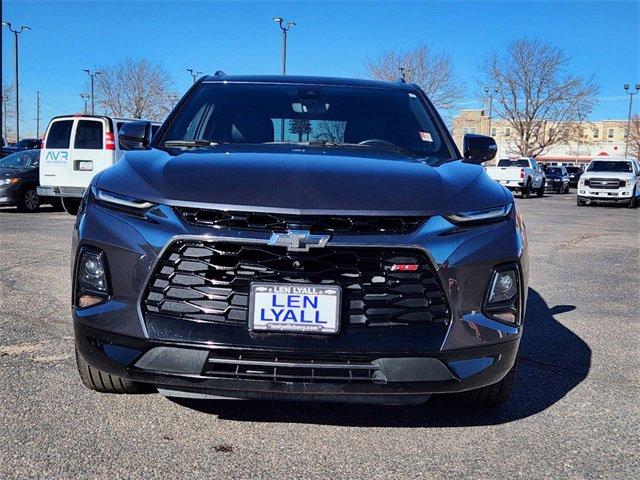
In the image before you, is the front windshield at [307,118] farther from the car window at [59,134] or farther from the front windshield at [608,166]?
the front windshield at [608,166]

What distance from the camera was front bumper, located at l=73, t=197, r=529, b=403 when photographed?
2525 millimetres

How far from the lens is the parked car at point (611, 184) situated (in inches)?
951

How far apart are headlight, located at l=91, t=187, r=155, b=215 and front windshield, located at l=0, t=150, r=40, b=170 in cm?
1343

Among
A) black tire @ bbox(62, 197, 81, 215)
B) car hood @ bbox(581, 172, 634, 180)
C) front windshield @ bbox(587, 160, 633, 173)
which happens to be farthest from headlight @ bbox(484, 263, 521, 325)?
front windshield @ bbox(587, 160, 633, 173)

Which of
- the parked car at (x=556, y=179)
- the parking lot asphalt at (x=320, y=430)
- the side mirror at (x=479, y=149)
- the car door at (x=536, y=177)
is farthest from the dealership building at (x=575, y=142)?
the parking lot asphalt at (x=320, y=430)

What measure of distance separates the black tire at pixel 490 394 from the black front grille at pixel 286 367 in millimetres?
792

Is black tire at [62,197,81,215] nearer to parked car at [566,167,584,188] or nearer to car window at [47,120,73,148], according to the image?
car window at [47,120,73,148]

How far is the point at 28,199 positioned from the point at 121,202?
43.4 ft

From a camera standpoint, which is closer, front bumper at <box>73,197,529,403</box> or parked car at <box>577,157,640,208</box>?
front bumper at <box>73,197,529,403</box>

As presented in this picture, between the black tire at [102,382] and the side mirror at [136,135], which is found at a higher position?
the side mirror at [136,135]

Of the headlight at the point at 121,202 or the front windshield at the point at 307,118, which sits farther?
the front windshield at the point at 307,118

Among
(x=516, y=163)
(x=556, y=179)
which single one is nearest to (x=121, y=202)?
(x=516, y=163)

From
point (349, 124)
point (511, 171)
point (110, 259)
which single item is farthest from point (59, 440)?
point (511, 171)

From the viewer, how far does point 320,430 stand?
2971 millimetres
